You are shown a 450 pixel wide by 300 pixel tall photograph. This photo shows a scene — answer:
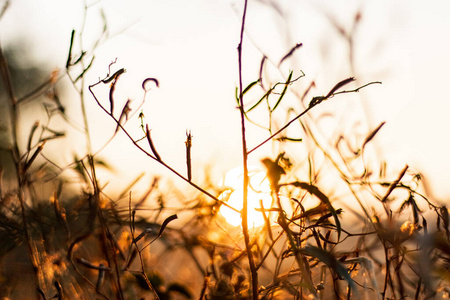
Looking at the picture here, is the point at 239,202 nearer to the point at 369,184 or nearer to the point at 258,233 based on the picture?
the point at 258,233

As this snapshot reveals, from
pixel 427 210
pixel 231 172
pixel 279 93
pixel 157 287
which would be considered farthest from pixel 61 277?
pixel 427 210

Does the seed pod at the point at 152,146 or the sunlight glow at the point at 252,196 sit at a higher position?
the seed pod at the point at 152,146

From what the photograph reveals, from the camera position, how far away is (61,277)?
40.4 inches

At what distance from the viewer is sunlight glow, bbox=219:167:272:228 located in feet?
2.59

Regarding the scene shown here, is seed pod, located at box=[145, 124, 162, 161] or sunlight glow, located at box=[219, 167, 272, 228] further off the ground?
seed pod, located at box=[145, 124, 162, 161]

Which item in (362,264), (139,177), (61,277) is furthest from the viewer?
(139,177)

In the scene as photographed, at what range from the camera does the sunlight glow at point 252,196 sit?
0.79 meters

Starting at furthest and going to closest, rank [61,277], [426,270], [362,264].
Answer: [61,277] < [362,264] < [426,270]

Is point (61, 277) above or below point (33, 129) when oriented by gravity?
below

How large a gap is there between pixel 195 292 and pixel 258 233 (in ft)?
0.79

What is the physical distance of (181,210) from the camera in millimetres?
1241

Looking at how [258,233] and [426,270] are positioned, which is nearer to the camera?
[426,270]

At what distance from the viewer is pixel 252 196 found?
31.8 inches

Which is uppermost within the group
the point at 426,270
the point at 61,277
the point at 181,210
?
the point at 181,210
